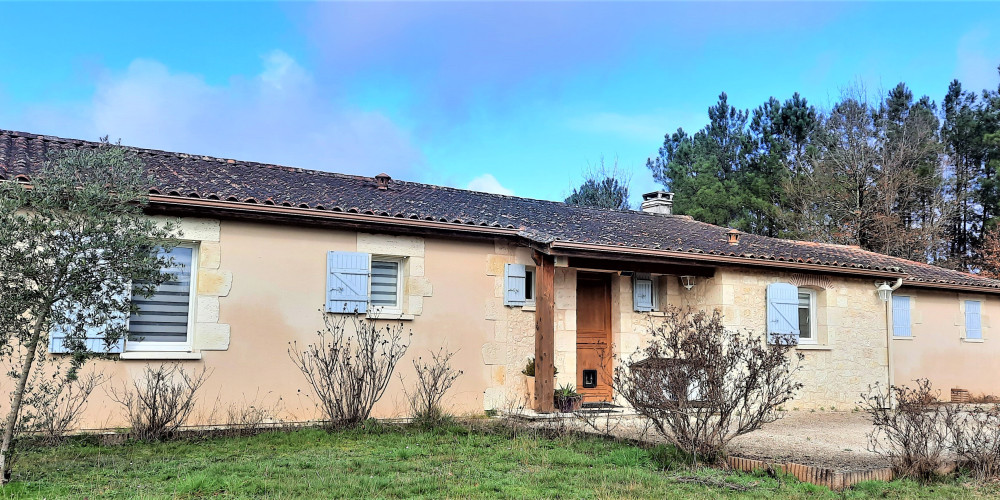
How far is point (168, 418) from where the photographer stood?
24.3ft

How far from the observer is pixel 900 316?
46.4 ft

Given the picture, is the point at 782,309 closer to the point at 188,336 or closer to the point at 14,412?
the point at 188,336

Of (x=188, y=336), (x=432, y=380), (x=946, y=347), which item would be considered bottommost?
(x=432, y=380)

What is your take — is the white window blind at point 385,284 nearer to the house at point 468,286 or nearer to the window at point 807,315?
the house at point 468,286

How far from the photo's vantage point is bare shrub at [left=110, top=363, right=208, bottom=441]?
24.0 feet

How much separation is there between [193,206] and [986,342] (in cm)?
1591

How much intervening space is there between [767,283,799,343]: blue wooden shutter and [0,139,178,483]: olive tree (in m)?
9.55

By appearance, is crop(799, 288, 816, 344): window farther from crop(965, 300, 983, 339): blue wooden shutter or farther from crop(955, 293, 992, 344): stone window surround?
crop(965, 300, 983, 339): blue wooden shutter

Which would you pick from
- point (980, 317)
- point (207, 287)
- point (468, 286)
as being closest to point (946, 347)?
point (980, 317)

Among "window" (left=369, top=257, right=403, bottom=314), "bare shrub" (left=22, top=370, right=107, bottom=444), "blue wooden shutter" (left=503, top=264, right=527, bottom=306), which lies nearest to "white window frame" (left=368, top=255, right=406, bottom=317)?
"window" (left=369, top=257, right=403, bottom=314)

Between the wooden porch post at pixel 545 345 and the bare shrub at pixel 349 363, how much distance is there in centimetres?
183

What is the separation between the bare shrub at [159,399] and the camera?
730 cm

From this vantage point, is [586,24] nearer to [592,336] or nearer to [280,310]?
[592,336]

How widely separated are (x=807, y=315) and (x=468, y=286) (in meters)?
6.60
